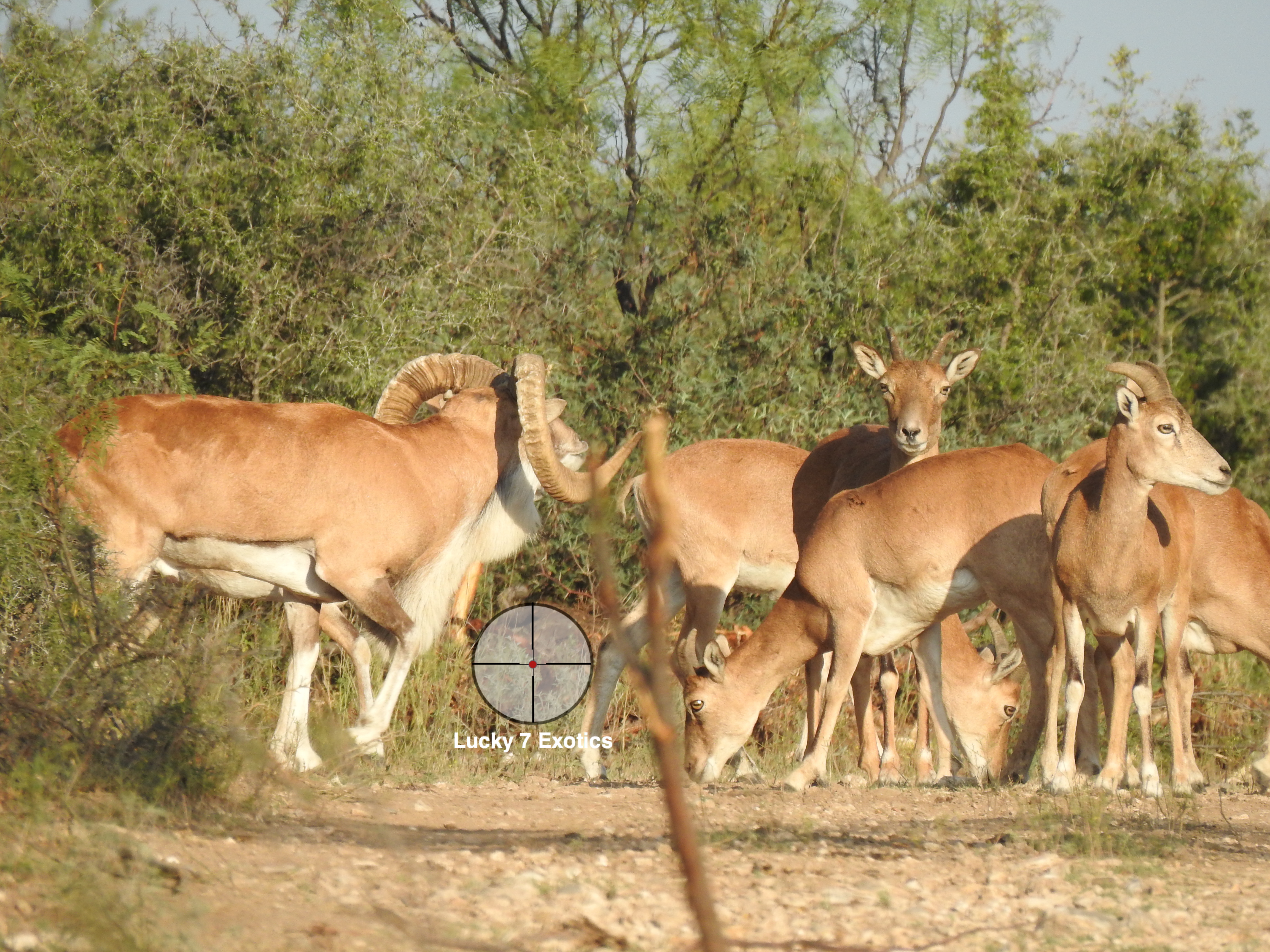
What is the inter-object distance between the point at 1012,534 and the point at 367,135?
611cm

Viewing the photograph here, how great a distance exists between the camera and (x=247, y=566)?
885cm

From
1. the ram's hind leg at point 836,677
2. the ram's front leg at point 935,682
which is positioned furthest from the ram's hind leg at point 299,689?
the ram's front leg at point 935,682

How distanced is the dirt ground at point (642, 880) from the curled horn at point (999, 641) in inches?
134

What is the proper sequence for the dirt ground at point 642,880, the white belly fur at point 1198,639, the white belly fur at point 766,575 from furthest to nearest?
the white belly fur at point 766,575 → the white belly fur at point 1198,639 → the dirt ground at point 642,880

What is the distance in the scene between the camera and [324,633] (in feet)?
39.7

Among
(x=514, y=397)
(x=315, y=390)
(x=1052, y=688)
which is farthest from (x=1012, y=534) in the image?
(x=315, y=390)

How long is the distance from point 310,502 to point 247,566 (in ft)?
1.78

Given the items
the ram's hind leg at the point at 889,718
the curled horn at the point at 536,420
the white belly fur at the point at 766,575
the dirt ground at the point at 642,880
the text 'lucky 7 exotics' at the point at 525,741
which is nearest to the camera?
the dirt ground at the point at 642,880

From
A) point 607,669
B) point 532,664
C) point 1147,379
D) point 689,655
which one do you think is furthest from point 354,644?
point 1147,379

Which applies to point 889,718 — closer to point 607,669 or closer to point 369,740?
point 607,669

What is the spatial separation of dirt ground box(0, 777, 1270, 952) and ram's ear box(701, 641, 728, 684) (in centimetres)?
209

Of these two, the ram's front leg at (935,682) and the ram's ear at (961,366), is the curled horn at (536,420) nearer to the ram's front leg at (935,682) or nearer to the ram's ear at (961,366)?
the ram's front leg at (935,682)

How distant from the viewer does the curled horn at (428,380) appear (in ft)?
33.9

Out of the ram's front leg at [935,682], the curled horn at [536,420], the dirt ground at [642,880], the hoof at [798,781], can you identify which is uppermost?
the curled horn at [536,420]
